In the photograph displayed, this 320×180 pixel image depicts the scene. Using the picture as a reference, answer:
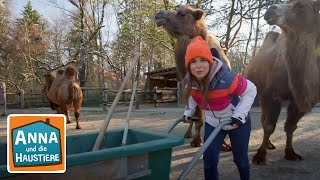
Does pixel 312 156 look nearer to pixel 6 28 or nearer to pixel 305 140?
pixel 305 140

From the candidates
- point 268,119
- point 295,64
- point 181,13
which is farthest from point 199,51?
point 181,13

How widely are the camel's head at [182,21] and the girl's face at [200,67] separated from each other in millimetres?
2784

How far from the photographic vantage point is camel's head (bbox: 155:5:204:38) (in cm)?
558

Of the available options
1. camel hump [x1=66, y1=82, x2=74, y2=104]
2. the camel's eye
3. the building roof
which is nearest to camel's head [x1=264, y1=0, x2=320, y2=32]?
the camel's eye

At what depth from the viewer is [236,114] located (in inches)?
107

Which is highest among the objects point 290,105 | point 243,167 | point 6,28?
point 6,28

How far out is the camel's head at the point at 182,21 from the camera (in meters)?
5.58

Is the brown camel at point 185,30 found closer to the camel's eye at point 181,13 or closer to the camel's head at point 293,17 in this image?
the camel's eye at point 181,13

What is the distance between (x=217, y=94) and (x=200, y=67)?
294mm

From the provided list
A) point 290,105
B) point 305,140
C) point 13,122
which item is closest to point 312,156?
point 290,105

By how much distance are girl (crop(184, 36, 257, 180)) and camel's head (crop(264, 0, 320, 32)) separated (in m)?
1.57

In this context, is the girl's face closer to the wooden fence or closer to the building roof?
the wooden fence

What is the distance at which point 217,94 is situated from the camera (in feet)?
9.65

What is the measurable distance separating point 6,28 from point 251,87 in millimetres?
25292
